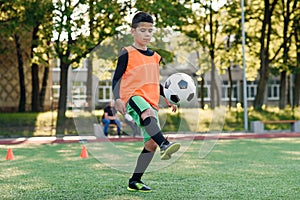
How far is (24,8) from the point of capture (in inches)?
917

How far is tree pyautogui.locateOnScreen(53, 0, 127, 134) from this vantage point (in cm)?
2253

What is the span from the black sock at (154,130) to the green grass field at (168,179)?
69 cm

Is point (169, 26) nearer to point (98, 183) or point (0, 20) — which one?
point (0, 20)

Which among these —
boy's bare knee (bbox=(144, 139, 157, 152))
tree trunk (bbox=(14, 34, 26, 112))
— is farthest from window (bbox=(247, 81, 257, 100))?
boy's bare knee (bbox=(144, 139, 157, 152))

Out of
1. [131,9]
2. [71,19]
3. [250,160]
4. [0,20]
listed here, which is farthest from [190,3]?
[250,160]

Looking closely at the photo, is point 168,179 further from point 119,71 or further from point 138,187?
point 119,71

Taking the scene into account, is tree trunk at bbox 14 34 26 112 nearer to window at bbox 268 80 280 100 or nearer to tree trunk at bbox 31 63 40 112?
tree trunk at bbox 31 63 40 112

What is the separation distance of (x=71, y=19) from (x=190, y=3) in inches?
280

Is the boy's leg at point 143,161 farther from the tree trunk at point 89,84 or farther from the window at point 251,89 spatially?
the window at point 251,89

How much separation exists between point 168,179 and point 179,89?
1.64m

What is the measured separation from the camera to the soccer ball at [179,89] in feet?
22.2

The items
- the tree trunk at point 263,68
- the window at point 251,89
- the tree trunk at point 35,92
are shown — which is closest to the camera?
the tree trunk at point 35,92

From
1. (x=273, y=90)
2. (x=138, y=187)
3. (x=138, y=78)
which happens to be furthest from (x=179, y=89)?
(x=273, y=90)

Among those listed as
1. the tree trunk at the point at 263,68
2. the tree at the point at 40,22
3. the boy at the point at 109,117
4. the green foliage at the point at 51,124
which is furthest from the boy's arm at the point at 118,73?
the tree trunk at the point at 263,68
